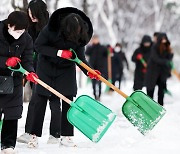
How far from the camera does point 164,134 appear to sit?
685 centimetres

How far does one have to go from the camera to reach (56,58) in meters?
5.79

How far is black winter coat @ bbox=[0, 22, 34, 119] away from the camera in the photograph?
5.18m

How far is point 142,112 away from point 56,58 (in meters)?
→ 1.16

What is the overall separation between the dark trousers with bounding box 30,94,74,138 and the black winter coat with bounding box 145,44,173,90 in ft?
12.1

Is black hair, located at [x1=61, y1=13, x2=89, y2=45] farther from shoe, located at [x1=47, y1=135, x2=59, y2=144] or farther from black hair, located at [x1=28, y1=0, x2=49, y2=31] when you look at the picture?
shoe, located at [x1=47, y1=135, x2=59, y2=144]

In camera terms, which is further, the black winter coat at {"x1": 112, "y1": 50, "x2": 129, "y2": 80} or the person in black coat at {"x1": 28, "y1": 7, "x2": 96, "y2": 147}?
the black winter coat at {"x1": 112, "y1": 50, "x2": 129, "y2": 80}

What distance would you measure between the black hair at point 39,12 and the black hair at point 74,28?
22.3 inches

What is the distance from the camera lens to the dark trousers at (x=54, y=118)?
600cm

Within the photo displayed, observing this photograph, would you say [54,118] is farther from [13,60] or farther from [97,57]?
[97,57]

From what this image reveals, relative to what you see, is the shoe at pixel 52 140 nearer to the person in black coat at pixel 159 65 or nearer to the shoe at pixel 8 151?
the shoe at pixel 8 151

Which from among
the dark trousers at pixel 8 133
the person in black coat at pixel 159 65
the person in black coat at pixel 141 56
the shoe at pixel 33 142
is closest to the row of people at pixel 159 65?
the person in black coat at pixel 159 65

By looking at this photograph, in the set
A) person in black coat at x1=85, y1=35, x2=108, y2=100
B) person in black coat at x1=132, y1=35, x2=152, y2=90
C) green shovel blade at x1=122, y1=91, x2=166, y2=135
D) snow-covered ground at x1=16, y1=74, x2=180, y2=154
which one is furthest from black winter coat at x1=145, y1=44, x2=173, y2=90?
person in black coat at x1=85, y1=35, x2=108, y2=100

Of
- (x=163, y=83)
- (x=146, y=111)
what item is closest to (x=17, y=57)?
(x=146, y=111)

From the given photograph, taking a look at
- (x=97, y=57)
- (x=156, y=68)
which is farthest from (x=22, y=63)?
(x=97, y=57)
